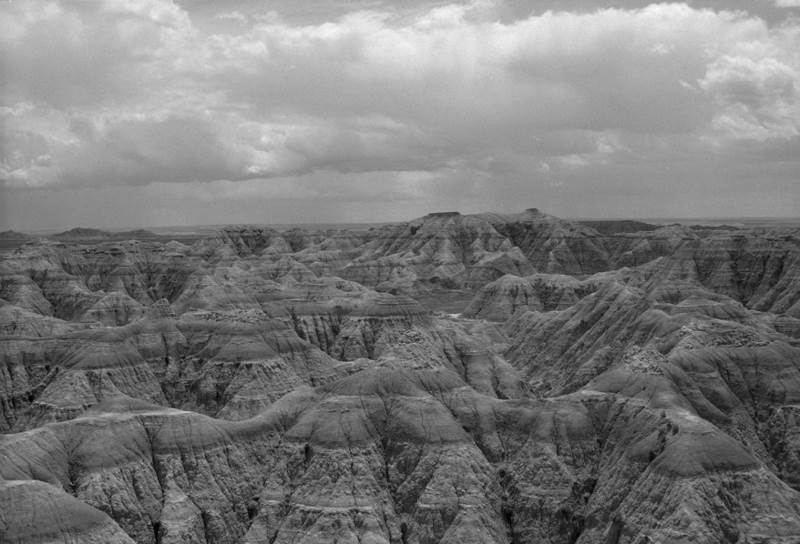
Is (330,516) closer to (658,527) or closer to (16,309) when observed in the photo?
(658,527)

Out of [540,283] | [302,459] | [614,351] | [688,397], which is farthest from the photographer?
[540,283]

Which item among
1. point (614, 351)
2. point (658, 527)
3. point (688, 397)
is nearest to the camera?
point (658, 527)

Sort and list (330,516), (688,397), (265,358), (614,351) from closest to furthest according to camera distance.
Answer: (330,516), (688,397), (265,358), (614,351)

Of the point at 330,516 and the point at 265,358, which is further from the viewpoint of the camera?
the point at 265,358

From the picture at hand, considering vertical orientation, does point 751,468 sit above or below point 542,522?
above

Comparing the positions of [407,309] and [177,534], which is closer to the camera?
[177,534]

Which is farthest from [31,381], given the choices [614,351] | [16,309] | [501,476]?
[614,351]

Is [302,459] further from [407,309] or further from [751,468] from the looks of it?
[407,309]

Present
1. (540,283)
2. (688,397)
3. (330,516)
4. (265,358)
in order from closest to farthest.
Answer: (330,516), (688,397), (265,358), (540,283)

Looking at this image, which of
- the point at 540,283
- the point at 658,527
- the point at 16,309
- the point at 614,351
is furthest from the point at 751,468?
the point at 540,283
